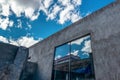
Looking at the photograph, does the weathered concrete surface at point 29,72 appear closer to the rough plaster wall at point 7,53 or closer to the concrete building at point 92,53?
the concrete building at point 92,53

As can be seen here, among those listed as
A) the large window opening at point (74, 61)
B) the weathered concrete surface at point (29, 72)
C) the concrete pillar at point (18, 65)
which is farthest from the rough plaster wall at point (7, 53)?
the large window opening at point (74, 61)

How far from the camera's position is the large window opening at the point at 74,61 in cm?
630

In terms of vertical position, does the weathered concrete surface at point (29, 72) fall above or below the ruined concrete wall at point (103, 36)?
below

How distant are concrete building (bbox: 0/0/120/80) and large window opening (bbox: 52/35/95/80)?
0.18ft

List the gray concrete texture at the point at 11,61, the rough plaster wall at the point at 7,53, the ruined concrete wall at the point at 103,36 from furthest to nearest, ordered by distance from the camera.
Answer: the rough plaster wall at the point at 7,53 < the gray concrete texture at the point at 11,61 < the ruined concrete wall at the point at 103,36

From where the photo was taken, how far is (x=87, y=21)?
7.30 m

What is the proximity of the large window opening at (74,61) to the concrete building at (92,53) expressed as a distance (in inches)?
2.1

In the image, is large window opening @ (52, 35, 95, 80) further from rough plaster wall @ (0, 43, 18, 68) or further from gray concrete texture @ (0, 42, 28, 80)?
rough plaster wall @ (0, 43, 18, 68)

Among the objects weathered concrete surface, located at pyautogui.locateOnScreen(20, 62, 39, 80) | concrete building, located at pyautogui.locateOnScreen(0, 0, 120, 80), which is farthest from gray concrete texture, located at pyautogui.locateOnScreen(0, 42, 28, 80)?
weathered concrete surface, located at pyautogui.locateOnScreen(20, 62, 39, 80)

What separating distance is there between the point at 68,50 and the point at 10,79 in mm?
3537

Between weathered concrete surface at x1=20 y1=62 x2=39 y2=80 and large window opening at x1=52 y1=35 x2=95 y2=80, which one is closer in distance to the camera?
large window opening at x1=52 y1=35 x2=95 y2=80

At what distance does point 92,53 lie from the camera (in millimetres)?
6355

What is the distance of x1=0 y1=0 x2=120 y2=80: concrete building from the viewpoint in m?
5.60

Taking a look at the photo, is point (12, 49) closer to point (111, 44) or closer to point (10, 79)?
point (10, 79)
